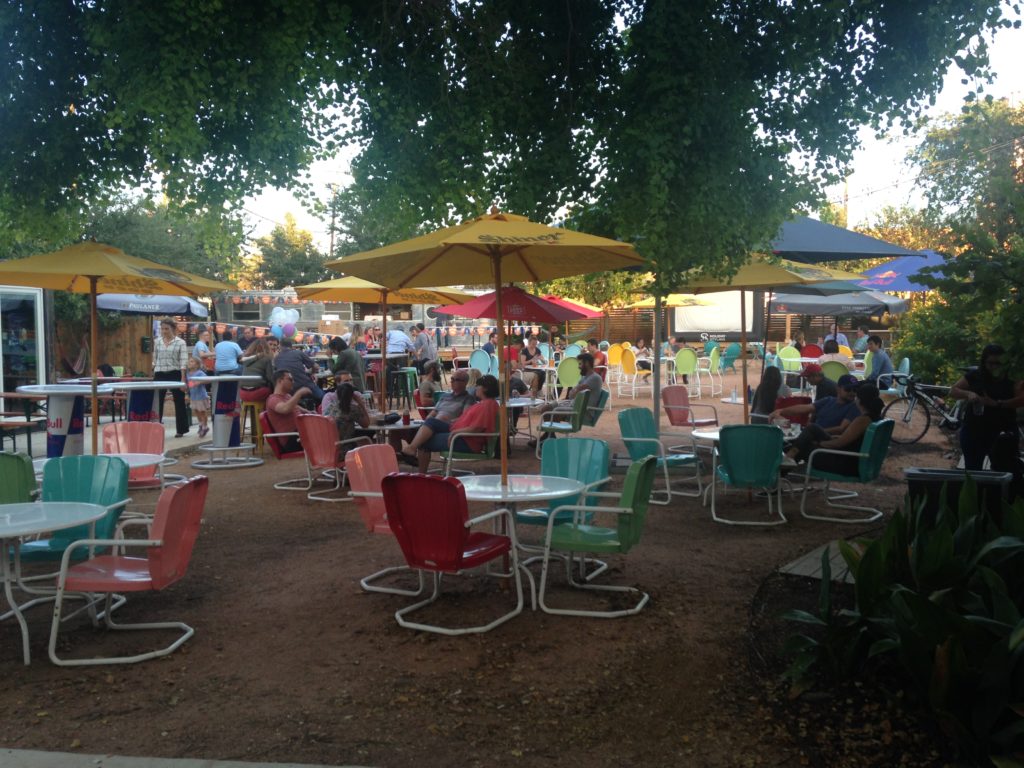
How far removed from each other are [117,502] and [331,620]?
130 cm

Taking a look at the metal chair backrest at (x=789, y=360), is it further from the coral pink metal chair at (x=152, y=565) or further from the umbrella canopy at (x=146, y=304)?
the coral pink metal chair at (x=152, y=565)

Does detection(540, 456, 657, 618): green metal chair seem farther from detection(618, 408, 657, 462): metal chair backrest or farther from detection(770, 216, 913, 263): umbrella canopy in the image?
detection(770, 216, 913, 263): umbrella canopy

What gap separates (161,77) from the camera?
5848 millimetres

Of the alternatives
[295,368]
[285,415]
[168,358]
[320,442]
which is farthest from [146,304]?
[320,442]

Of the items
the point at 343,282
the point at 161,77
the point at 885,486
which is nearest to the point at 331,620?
the point at 161,77

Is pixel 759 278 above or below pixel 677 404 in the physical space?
above

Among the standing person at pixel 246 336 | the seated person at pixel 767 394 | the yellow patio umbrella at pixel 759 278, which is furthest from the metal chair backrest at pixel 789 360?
the standing person at pixel 246 336

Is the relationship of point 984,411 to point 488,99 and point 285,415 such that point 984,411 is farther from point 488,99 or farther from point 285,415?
point 285,415

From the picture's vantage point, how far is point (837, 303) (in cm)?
1634

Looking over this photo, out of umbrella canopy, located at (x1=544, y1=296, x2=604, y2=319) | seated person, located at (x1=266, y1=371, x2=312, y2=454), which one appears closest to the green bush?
seated person, located at (x1=266, y1=371, x2=312, y2=454)

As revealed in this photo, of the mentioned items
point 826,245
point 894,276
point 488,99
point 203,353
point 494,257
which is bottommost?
point 203,353

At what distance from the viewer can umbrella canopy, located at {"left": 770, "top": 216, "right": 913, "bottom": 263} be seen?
9.58 metres

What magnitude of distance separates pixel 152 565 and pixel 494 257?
262cm

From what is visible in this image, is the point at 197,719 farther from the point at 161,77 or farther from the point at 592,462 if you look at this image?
the point at 161,77
